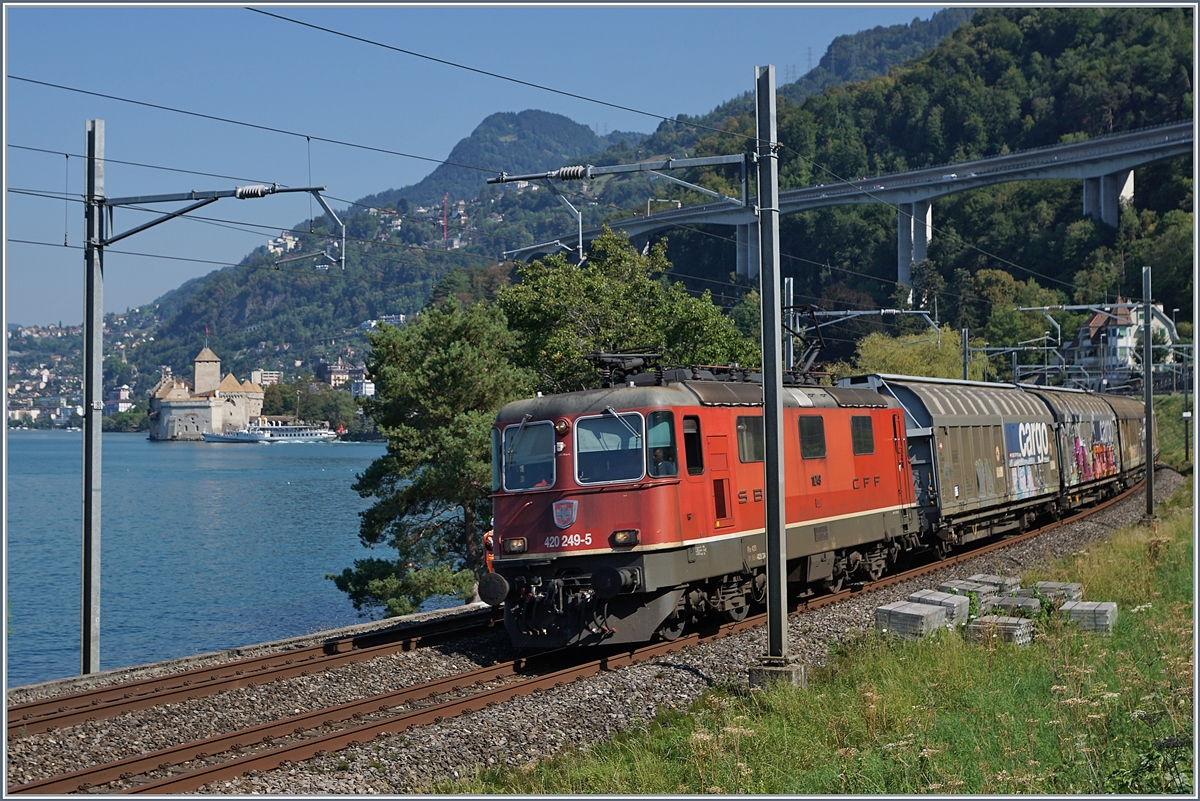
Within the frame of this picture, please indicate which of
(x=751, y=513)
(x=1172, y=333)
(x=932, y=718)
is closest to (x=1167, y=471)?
(x=1172, y=333)

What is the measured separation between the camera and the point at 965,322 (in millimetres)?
99125

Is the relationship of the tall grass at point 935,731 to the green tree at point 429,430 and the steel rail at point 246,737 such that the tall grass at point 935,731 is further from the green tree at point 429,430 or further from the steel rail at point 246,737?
the green tree at point 429,430

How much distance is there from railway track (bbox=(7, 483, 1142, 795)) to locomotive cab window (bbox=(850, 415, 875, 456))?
16.3 feet

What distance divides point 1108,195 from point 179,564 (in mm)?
82230

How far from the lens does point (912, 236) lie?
10862 cm

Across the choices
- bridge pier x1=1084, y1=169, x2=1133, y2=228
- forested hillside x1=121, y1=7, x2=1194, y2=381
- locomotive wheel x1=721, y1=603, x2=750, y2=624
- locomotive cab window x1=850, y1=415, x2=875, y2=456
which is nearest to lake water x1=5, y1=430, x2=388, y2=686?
→ locomotive wheel x1=721, y1=603, x2=750, y2=624

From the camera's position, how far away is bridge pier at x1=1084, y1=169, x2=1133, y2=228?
98.0 m

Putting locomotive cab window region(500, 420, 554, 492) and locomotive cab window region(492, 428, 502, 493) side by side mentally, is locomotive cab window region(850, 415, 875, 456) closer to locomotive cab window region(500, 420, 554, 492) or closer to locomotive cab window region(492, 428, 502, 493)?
locomotive cab window region(500, 420, 554, 492)

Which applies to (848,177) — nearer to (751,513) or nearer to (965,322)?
(965,322)

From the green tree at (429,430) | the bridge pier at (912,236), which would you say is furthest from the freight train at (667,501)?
the bridge pier at (912,236)

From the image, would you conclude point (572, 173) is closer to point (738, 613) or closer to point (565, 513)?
point (565, 513)

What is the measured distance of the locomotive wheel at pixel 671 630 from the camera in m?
15.6

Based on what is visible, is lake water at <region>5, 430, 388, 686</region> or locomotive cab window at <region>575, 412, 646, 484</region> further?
lake water at <region>5, 430, 388, 686</region>

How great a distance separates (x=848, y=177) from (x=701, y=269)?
67.0 ft
